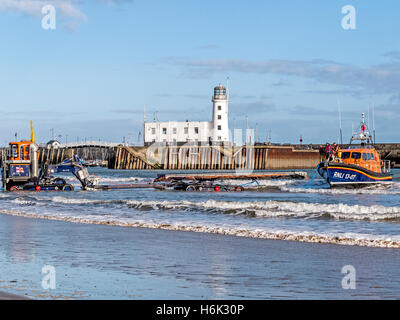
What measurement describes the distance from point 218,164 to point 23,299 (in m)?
88.1

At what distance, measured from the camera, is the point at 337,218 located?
1914 cm

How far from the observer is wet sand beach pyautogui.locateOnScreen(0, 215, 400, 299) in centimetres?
829

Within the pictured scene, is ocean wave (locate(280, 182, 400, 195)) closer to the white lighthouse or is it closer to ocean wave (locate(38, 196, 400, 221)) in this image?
ocean wave (locate(38, 196, 400, 221))

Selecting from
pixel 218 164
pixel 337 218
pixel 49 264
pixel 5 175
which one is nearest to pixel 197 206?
pixel 337 218

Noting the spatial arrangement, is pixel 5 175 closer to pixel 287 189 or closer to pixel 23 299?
pixel 287 189

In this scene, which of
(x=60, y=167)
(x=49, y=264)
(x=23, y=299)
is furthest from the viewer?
(x=60, y=167)

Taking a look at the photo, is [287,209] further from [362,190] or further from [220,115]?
[220,115]

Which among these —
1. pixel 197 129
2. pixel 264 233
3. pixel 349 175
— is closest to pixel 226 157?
pixel 197 129

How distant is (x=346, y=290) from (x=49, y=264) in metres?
5.21

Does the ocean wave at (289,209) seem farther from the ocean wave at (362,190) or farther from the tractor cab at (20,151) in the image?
A: the tractor cab at (20,151)

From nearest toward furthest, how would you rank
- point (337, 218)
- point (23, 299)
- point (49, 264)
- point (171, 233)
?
point (23, 299) → point (49, 264) → point (171, 233) → point (337, 218)

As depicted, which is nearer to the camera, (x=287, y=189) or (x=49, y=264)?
(x=49, y=264)

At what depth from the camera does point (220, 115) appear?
100 meters

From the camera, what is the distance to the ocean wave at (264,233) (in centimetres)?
1378
